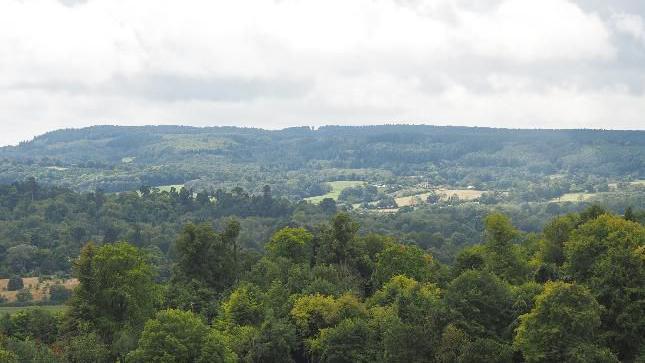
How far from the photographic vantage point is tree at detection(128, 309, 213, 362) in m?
57.2

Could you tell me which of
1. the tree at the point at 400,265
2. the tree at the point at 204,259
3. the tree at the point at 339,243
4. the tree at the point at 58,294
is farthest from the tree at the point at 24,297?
the tree at the point at 400,265

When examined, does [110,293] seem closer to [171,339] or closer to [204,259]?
[171,339]

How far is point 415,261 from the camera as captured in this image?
8406cm

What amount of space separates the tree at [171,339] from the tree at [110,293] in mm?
14403

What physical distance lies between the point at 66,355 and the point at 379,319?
2441 centimetres

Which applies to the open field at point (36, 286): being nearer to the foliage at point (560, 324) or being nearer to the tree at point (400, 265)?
the tree at point (400, 265)

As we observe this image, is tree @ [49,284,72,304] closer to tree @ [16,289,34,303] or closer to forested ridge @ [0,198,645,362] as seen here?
tree @ [16,289,34,303]

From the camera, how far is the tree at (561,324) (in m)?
50.8

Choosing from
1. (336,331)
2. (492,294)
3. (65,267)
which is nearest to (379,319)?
(336,331)

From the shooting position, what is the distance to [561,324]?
2029 inches

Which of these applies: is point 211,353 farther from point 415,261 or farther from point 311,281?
point 415,261

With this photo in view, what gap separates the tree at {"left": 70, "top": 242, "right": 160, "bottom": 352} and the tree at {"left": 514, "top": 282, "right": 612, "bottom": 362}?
3595cm

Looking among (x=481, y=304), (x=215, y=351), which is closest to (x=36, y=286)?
(x=215, y=351)

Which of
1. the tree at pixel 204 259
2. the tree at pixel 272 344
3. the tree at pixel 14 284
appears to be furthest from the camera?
the tree at pixel 14 284
